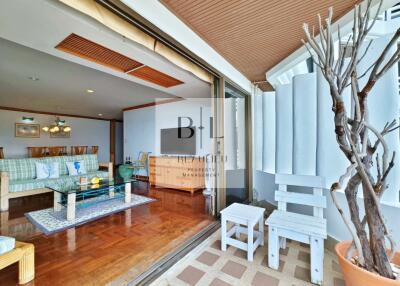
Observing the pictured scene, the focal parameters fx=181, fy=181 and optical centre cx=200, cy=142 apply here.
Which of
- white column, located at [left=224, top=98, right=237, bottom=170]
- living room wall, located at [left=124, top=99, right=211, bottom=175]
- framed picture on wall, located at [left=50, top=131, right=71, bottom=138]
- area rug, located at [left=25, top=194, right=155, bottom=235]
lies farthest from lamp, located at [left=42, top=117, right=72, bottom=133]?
white column, located at [left=224, top=98, right=237, bottom=170]

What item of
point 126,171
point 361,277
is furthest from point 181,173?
point 361,277

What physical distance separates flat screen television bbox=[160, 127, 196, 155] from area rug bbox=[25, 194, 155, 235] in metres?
1.61

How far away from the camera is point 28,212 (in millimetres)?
3012

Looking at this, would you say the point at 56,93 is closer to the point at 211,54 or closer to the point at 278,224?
the point at 211,54

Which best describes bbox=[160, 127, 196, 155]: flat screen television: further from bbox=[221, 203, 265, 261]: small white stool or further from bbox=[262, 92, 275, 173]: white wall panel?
bbox=[221, 203, 265, 261]: small white stool

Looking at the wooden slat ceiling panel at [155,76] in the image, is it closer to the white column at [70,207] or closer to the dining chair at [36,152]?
the white column at [70,207]

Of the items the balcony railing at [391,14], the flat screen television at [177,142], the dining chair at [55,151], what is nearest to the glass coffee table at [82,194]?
the flat screen television at [177,142]

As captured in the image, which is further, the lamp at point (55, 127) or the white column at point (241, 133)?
the lamp at point (55, 127)

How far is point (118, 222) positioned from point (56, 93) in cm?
374

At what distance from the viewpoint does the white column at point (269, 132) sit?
3.13 m

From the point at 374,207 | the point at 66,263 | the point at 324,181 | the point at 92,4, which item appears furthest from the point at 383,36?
the point at 66,263

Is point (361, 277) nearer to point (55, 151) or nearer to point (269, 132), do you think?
point (269, 132)

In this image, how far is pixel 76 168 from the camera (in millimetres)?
4387

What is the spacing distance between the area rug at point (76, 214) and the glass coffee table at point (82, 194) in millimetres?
85
